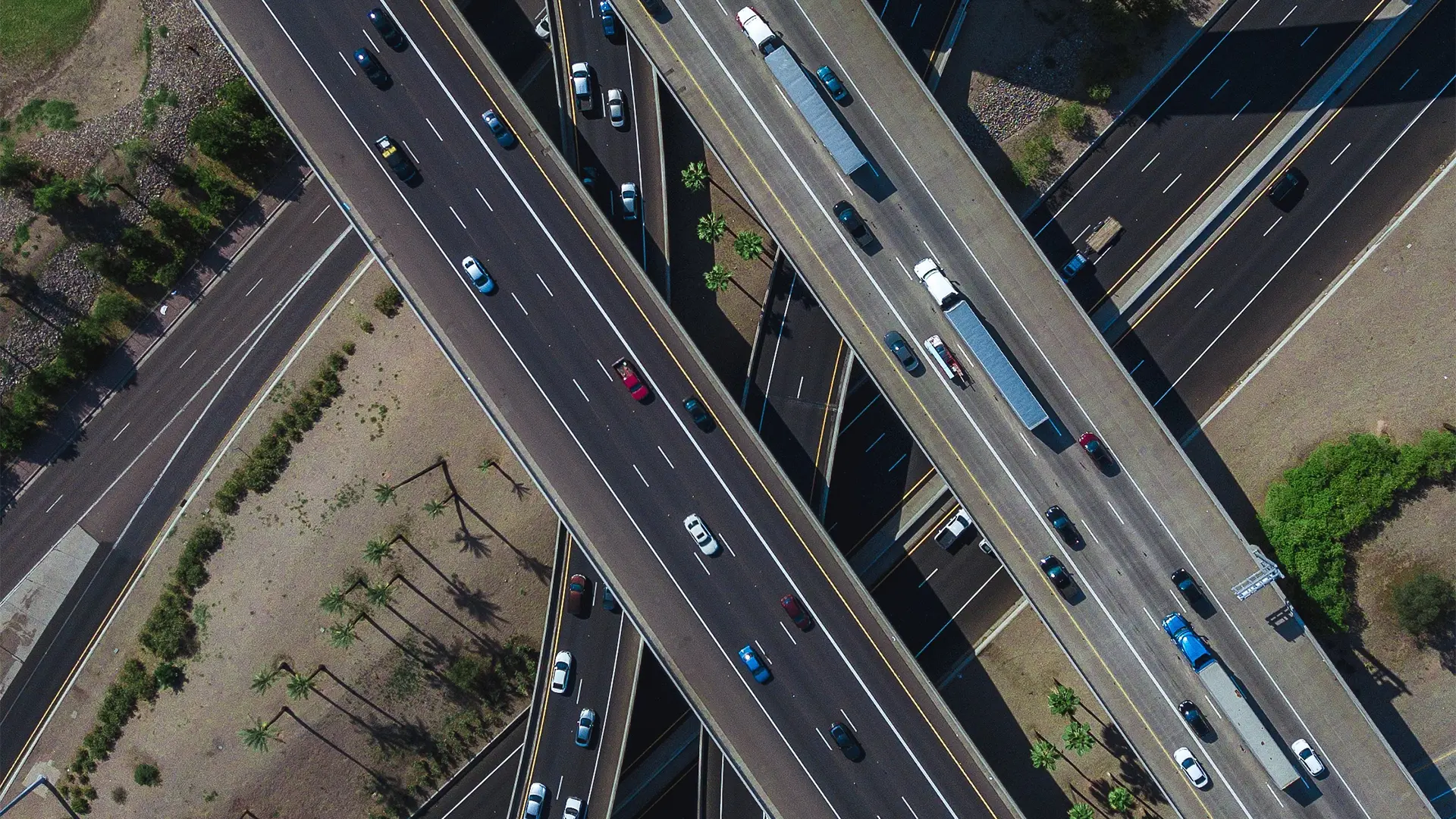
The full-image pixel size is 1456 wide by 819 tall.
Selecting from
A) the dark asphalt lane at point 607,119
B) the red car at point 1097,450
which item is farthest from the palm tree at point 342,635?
the red car at point 1097,450

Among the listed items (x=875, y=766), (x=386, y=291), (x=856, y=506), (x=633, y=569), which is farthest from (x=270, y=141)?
(x=875, y=766)

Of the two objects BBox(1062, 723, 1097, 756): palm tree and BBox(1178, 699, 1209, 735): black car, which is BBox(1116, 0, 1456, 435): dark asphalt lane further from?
BBox(1062, 723, 1097, 756): palm tree

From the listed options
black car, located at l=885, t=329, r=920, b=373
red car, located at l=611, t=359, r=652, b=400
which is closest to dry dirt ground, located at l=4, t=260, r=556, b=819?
red car, located at l=611, t=359, r=652, b=400

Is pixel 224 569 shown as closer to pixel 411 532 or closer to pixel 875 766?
pixel 411 532

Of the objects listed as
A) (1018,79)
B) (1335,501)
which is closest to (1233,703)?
(1335,501)

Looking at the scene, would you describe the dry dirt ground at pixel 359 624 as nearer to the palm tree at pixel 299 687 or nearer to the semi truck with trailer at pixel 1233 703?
the palm tree at pixel 299 687

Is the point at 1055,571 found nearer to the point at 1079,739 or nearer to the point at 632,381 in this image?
the point at 1079,739
